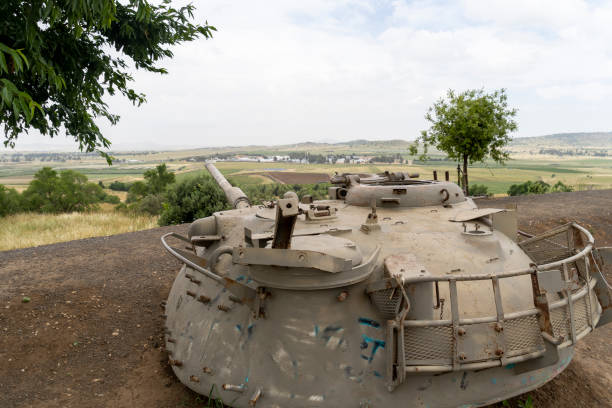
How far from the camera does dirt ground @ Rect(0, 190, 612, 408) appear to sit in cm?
581

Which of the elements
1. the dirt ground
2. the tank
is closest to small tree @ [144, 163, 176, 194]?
the dirt ground

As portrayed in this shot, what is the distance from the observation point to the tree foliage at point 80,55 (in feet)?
21.0

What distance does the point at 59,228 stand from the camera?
19.4 m

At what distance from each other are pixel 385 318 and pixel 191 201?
57.5 feet

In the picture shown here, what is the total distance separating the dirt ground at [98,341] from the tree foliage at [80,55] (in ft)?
10.6

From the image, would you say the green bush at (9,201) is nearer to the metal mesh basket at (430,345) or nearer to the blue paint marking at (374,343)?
the blue paint marking at (374,343)

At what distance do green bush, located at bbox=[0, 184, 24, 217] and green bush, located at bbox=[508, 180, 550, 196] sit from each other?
1287 inches

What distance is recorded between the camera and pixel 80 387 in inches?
241

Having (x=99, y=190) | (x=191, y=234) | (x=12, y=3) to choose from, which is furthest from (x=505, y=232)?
(x=99, y=190)

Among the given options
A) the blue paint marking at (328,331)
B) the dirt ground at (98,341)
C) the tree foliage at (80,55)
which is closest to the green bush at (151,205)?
the dirt ground at (98,341)

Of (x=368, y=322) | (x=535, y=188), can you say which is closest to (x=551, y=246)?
(x=368, y=322)

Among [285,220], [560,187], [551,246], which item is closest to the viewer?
[285,220]

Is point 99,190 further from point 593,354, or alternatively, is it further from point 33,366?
point 593,354

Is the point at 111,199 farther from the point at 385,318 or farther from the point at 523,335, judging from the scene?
the point at 523,335
